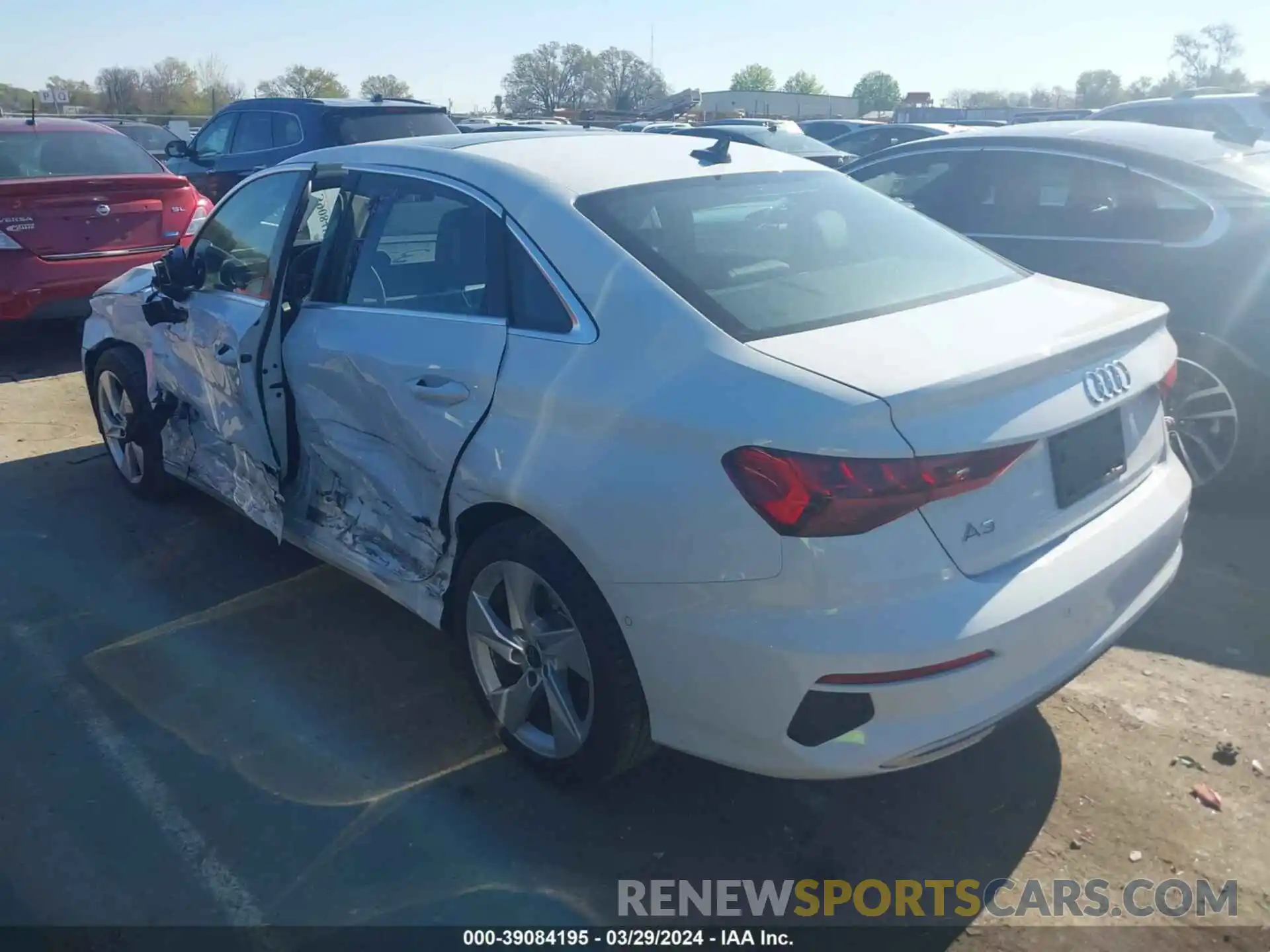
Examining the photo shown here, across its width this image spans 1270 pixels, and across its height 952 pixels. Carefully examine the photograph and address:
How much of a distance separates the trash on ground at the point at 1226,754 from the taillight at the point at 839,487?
5.03 feet

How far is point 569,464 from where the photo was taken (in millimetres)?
2744

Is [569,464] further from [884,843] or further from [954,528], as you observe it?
[884,843]

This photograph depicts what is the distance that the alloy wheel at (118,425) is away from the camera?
5199mm

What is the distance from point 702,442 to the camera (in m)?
2.48

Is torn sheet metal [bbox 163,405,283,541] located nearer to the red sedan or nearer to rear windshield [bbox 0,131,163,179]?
the red sedan

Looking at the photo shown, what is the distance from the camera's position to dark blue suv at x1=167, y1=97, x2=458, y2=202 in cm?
1001

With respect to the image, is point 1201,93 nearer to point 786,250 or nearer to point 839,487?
point 786,250

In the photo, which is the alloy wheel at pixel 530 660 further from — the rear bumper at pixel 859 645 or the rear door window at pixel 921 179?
the rear door window at pixel 921 179

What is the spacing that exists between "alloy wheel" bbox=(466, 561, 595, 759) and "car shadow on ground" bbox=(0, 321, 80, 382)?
19.6 ft

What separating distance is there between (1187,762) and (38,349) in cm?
851

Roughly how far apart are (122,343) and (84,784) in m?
2.71

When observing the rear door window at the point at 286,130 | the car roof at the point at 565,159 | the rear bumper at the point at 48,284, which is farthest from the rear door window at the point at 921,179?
the rear door window at the point at 286,130

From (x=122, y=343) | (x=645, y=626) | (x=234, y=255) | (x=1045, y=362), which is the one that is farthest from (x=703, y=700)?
(x=122, y=343)

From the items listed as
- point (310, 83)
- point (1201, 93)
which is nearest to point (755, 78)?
point (310, 83)
